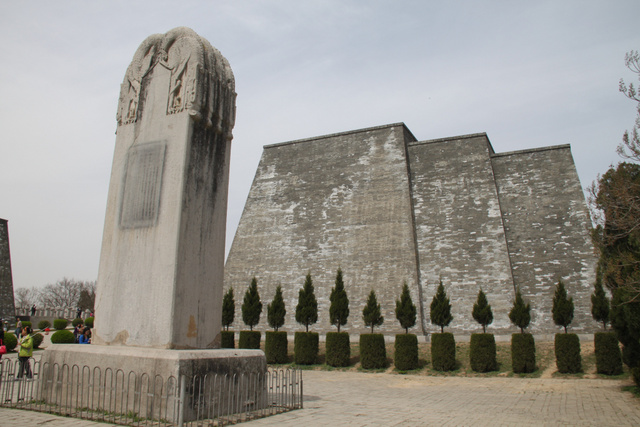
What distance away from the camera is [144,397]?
189 inches

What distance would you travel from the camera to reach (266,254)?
73.0 ft

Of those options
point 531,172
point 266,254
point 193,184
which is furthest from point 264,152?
point 193,184

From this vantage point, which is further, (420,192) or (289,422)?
(420,192)

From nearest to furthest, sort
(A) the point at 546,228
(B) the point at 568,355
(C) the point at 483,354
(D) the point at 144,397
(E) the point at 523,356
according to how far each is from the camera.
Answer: (D) the point at 144,397 < (B) the point at 568,355 < (E) the point at 523,356 < (C) the point at 483,354 < (A) the point at 546,228

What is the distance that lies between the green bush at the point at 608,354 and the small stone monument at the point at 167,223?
967cm

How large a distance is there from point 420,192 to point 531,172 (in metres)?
4.72

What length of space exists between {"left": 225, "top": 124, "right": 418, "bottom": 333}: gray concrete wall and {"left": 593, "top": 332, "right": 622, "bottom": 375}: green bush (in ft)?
24.2

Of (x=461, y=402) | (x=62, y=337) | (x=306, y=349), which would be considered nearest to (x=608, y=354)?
(x=461, y=402)

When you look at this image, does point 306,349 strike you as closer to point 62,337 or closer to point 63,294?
point 62,337

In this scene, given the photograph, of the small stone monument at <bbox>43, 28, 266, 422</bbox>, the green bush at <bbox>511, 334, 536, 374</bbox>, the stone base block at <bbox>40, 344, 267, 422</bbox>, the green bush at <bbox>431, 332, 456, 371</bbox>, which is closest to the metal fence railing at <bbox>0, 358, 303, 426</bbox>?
the stone base block at <bbox>40, 344, 267, 422</bbox>

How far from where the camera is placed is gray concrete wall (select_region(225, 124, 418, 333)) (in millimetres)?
19625

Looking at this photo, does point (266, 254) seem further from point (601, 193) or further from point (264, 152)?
point (601, 193)

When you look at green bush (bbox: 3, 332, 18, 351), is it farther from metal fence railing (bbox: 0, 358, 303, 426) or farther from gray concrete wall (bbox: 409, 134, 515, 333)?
gray concrete wall (bbox: 409, 134, 515, 333)

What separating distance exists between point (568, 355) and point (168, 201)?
441 inches
